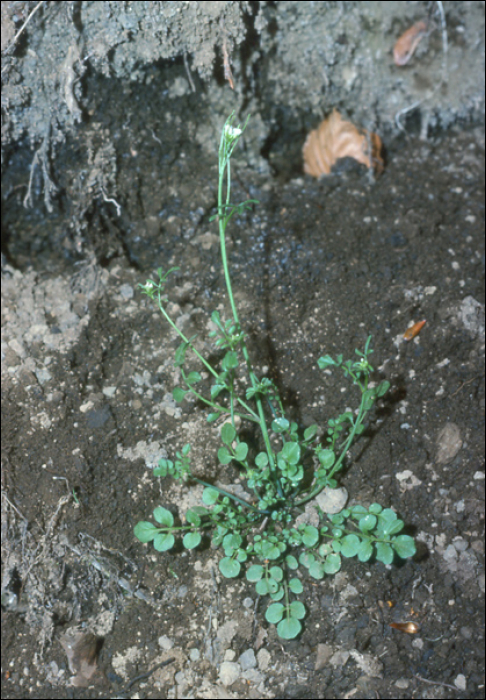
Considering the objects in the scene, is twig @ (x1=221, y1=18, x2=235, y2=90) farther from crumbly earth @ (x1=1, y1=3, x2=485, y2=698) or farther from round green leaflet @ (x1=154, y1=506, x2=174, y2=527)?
round green leaflet @ (x1=154, y1=506, x2=174, y2=527)

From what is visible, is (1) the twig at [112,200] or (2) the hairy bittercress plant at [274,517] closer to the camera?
(2) the hairy bittercress plant at [274,517]

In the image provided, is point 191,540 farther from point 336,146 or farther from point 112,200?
point 336,146

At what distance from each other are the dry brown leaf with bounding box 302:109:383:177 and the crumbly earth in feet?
0.20

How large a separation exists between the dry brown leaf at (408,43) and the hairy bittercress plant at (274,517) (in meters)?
1.30

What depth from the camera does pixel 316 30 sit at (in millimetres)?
2213

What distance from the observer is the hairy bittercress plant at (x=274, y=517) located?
150 centimetres

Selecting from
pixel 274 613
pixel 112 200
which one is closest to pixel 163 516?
pixel 274 613

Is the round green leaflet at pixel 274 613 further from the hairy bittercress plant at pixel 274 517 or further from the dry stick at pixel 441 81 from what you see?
the dry stick at pixel 441 81

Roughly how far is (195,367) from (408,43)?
1646 mm

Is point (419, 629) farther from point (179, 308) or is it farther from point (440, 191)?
point (440, 191)

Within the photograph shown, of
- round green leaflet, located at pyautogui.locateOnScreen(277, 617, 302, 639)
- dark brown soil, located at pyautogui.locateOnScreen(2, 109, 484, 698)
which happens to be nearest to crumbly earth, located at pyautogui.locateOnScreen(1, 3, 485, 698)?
dark brown soil, located at pyautogui.locateOnScreen(2, 109, 484, 698)

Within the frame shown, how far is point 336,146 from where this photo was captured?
2.36 metres

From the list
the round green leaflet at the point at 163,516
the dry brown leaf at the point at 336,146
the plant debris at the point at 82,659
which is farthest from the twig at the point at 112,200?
the plant debris at the point at 82,659

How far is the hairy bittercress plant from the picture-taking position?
4.94 feet
